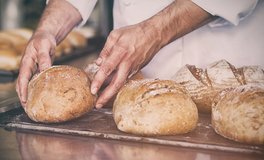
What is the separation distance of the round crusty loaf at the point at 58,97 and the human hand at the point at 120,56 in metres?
0.05

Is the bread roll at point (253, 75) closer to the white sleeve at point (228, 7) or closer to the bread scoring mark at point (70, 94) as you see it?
the white sleeve at point (228, 7)

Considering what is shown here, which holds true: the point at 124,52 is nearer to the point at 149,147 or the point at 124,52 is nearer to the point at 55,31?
the point at 149,147

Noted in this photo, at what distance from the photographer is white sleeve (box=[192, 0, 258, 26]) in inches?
68.4

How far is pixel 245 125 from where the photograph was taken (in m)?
1.38

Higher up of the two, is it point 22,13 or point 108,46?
point 22,13

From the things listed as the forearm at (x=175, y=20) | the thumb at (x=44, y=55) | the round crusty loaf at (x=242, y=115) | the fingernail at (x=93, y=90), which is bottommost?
the round crusty loaf at (x=242, y=115)

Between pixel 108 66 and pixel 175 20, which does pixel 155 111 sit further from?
pixel 175 20

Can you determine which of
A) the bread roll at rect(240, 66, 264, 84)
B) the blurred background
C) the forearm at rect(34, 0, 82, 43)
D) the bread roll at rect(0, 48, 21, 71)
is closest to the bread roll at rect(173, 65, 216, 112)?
the bread roll at rect(240, 66, 264, 84)

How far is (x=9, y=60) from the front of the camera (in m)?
2.94

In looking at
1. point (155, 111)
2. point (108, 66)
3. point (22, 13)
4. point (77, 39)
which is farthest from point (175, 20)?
point (22, 13)

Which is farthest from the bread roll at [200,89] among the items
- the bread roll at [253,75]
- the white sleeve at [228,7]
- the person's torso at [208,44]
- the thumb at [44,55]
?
the thumb at [44,55]

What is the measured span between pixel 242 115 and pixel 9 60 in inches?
76.5

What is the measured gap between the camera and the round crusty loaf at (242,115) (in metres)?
1.37

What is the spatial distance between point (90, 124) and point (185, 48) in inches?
29.1
